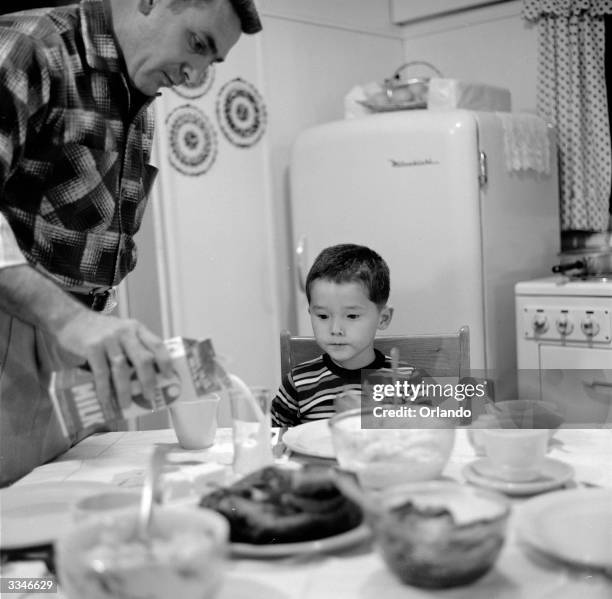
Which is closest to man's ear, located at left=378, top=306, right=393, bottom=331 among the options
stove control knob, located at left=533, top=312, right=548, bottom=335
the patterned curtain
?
stove control knob, located at left=533, top=312, right=548, bottom=335

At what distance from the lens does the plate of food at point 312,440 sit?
1.13m

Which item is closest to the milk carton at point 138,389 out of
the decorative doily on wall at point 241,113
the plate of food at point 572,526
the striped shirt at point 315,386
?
the plate of food at point 572,526

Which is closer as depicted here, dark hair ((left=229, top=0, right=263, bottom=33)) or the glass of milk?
the glass of milk

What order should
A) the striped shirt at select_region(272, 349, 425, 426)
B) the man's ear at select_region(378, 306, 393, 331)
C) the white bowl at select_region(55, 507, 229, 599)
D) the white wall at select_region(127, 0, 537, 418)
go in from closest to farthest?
the white bowl at select_region(55, 507, 229, 599) → the striped shirt at select_region(272, 349, 425, 426) → the man's ear at select_region(378, 306, 393, 331) → the white wall at select_region(127, 0, 537, 418)

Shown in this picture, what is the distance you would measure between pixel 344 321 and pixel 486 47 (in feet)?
7.20

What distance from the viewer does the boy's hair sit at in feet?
5.95

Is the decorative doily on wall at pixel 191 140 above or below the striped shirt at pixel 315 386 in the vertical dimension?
above

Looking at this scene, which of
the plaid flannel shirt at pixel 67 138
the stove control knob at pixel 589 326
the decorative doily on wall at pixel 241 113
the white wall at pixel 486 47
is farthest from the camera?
the white wall at pixel 486 47

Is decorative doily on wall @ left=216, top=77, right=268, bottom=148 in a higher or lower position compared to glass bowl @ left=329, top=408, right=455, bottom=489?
higher

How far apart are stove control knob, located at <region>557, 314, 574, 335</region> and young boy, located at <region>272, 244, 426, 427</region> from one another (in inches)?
42.8

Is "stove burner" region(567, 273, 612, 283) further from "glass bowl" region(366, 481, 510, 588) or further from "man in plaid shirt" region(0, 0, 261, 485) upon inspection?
"glass bowl" region(366, 481, 510, 588)

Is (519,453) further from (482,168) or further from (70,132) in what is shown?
(482,168)

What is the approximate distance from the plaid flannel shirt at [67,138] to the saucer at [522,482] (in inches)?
28.8

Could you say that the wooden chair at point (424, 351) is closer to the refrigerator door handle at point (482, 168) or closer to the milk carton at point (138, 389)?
the milk carton at point (138, 389)
